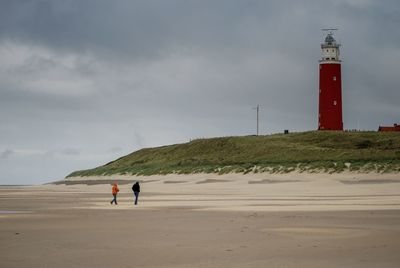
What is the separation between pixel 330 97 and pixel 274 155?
1446 cm

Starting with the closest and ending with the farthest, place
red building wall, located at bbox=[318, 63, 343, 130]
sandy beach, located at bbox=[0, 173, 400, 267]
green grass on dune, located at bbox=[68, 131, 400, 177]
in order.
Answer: sandy beach, located at bbox=[0, 173, 400, 267]
green grass on dune, located at bbox=[68, 131, 400, 177]
red building wall, located at bbox=[318, 63, 343, 130]

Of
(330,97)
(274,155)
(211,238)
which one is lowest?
(211,238)

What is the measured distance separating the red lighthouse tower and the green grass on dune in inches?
101

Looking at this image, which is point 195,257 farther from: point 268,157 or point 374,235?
point 268,157

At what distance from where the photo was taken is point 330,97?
245 feet

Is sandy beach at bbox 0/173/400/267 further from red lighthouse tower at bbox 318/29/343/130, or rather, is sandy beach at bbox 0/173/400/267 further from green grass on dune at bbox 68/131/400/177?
red lighthouse tower at bbox 318/29/343/130

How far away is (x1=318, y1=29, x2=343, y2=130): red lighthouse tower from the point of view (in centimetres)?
7469

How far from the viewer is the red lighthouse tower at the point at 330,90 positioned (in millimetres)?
74688

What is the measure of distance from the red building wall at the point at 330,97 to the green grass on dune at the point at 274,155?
248 cm

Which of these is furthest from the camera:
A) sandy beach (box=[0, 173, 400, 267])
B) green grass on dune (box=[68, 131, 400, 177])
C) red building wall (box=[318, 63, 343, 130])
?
red building wall (box=[318, 63, 343, 130])

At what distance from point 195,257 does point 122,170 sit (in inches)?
2546

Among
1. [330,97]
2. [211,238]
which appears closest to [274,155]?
[330,97]

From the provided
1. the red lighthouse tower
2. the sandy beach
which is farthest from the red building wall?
the sandy beach

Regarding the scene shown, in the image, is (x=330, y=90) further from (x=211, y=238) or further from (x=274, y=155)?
(x=211, y=238)
